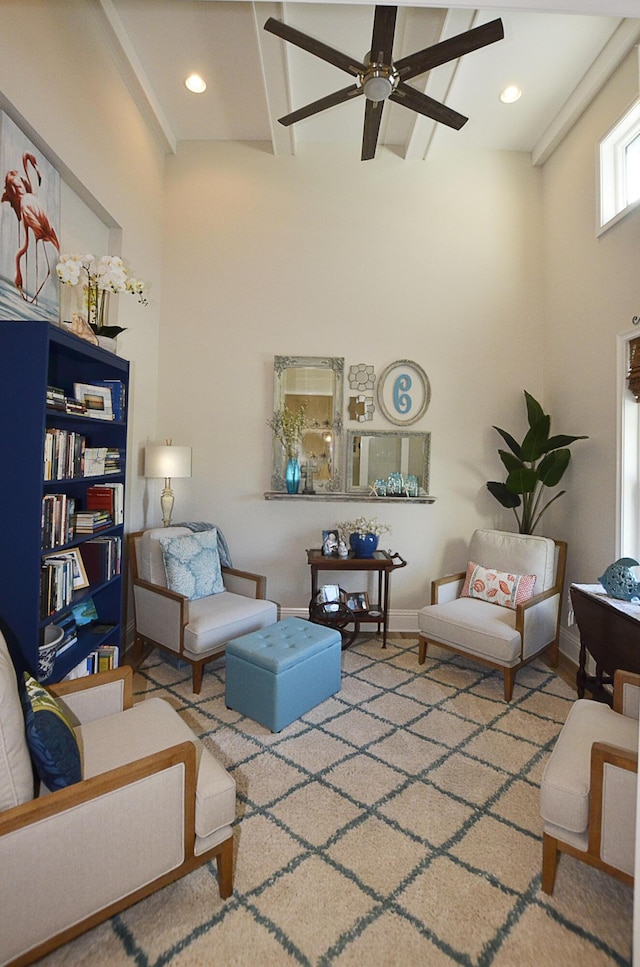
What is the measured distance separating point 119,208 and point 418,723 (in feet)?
12.5

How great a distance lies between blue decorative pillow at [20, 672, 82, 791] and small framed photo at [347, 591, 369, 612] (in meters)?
2.50

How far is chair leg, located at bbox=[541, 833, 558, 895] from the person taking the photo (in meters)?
1.58

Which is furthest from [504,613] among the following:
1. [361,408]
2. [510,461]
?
[361,408]

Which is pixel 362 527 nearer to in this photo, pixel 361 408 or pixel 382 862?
pixel 361 408

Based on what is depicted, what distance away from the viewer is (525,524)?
12.1 feet

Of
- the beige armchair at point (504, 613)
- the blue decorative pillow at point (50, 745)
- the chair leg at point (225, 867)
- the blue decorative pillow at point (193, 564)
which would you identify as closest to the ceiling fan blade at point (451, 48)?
the beige armchair at point (504, 613)

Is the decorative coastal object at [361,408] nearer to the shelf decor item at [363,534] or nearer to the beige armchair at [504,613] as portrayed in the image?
the shelf decor item at [363,534]

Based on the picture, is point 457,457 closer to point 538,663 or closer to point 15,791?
point 538,663

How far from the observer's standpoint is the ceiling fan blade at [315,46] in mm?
2255

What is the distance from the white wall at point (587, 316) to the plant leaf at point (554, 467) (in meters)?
0.15

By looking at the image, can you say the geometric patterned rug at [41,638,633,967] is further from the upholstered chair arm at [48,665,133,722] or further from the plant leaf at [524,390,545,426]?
the plant leaf at [524,390,545,426]

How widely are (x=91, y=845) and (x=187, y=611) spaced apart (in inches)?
67.4

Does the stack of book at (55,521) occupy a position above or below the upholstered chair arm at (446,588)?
above

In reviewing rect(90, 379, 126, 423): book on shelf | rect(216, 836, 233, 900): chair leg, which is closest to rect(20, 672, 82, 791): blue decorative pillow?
rect(216, 836, 233, 900): chair leg
